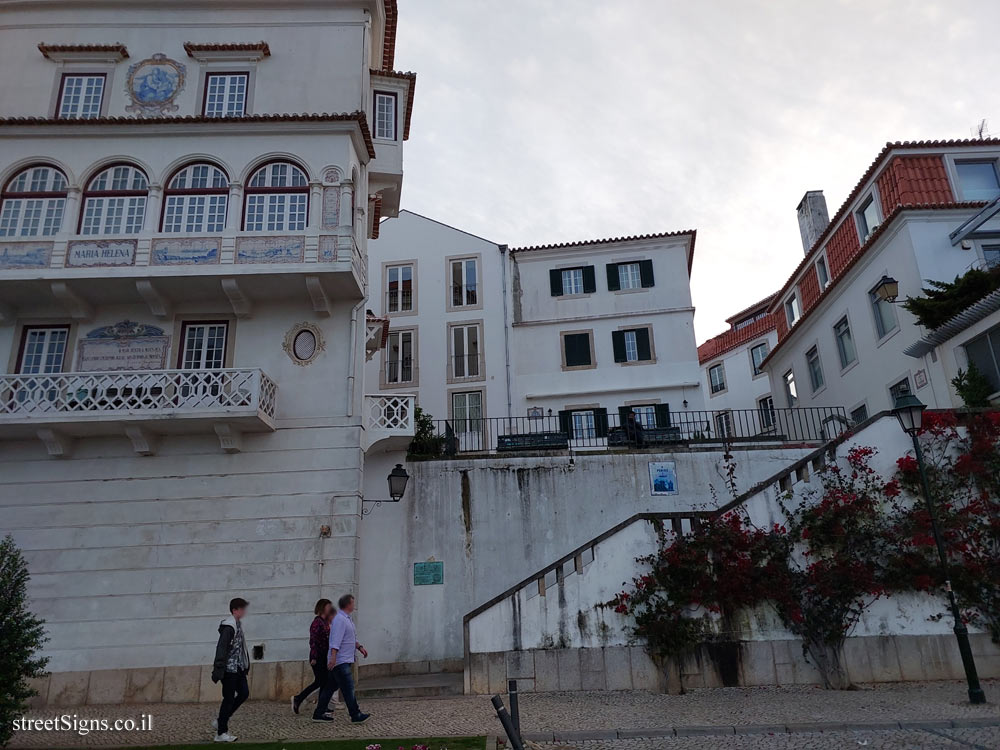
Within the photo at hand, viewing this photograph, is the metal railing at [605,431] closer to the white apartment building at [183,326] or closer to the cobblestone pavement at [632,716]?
the white apartment building at [183,326]

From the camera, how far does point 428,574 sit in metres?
15.7

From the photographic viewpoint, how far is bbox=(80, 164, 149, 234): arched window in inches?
616

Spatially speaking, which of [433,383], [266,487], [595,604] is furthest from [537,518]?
[433,383]

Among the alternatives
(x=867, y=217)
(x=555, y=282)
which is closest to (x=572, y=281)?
(x=555, y=282)

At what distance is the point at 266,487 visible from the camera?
14.5 metres

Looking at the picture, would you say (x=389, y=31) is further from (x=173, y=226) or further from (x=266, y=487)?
(x=266, y=487)

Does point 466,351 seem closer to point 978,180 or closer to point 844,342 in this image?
point 844,342

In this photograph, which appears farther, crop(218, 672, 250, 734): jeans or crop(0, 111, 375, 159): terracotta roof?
crop(0, 111, 375, 159): terracotta roof

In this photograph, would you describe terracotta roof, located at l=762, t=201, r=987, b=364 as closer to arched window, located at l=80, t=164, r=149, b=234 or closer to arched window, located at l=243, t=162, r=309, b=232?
arched window, located at l=243, t=162, r=309, b=232

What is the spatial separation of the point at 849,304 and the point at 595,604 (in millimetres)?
14758

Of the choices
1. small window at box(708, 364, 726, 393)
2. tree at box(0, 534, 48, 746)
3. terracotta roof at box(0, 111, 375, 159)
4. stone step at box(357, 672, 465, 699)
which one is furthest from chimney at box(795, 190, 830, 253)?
tree at box(0, 534, 48, 746)

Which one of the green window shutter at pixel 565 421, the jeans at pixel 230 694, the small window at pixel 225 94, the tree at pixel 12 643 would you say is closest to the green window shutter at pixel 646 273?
the green window shutter at pixel 565 421

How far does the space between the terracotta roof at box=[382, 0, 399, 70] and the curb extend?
1939cm

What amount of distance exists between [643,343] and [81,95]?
19.2 m
